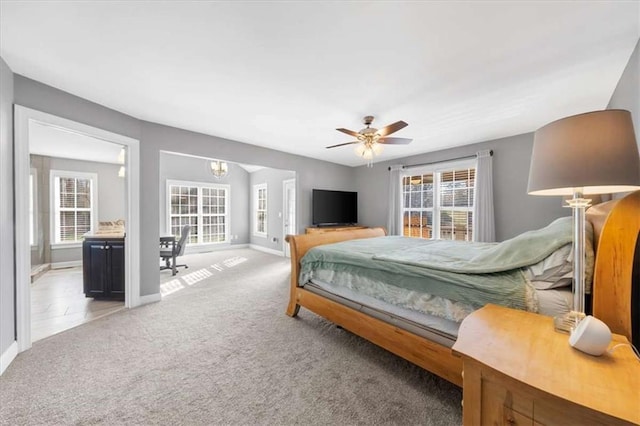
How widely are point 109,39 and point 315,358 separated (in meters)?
2.80

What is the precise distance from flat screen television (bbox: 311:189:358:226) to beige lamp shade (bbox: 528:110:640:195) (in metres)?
4.42

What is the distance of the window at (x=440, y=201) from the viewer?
14.4 feet

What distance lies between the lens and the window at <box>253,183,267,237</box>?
736 centimetres

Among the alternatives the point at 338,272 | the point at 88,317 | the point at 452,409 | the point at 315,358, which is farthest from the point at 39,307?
the point at 452,409

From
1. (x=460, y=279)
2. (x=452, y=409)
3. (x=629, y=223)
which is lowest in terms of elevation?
(x=452, y=409)

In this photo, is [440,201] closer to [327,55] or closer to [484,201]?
[484,201]

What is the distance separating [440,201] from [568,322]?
3964 millimetres

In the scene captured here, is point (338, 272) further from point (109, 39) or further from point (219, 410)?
point (109, 39)

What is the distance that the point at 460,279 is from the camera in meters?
1.49

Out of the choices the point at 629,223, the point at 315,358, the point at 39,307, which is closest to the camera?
the point at 629,223

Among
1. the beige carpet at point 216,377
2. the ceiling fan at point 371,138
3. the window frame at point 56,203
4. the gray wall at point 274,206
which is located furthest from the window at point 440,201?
Result: the window frame at point 56,203

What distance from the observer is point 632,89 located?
180 centimetres

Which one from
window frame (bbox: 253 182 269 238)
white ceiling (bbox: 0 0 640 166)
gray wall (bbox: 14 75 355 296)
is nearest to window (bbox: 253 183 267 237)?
window frame (bbox: 253 182 269 238)

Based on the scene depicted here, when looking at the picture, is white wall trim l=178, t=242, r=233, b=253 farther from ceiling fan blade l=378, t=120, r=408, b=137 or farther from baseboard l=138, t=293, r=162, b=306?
ceiling fan blade l=378, t=120, r=408, b=137
